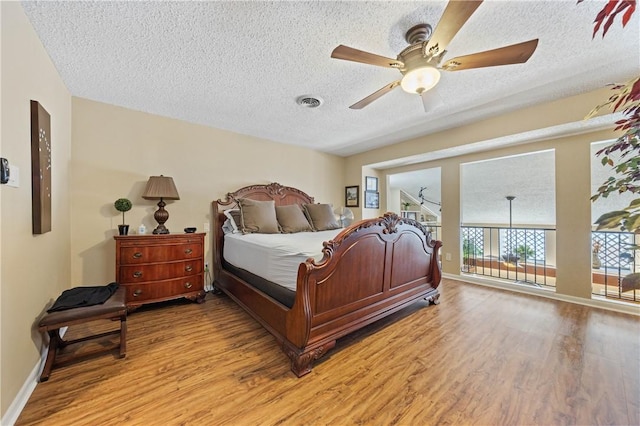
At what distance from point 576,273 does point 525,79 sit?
2.51 meters

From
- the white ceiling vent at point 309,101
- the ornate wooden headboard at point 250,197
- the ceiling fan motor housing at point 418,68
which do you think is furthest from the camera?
the ornate wooden headboard at point 250,197

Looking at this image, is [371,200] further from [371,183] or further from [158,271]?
[158,271]

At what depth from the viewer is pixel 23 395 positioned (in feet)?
4.70

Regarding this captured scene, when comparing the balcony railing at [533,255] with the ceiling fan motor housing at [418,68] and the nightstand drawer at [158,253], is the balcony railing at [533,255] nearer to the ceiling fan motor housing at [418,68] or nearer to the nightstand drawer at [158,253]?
the ceiling fan motor housing at [418,68]

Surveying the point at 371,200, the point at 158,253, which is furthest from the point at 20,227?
the point at 371,200

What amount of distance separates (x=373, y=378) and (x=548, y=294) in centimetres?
313

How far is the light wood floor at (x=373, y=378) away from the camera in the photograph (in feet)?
4.49

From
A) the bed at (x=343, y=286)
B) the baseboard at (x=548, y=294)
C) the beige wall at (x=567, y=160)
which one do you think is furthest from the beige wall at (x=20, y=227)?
the baseboard at (x=548, y=294)

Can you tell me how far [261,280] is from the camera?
2328mm

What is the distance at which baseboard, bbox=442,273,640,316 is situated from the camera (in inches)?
107

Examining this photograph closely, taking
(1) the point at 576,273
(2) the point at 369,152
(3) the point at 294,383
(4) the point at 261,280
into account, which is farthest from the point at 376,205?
(3) the point at 294,383

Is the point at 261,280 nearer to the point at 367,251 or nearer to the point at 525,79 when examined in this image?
the point at 367,251

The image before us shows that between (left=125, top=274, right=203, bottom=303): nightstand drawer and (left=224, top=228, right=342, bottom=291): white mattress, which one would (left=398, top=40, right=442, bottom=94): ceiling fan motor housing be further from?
(left=125, top=274, right=203, bottom=303): nightstand drawer

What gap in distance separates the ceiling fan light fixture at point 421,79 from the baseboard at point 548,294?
10.8 feet
